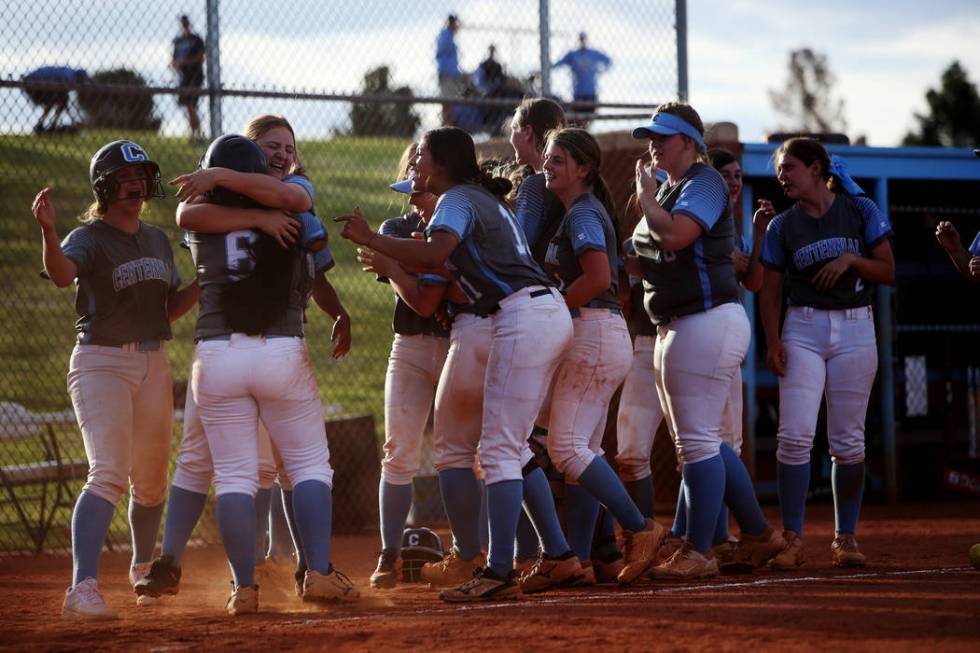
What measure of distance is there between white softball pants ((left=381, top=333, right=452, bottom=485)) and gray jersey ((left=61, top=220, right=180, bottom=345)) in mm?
1106

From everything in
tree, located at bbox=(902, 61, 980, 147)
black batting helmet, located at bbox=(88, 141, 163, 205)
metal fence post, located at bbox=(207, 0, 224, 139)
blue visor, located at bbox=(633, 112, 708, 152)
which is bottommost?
black batting helmet, located at bbox=(88, 141, 163, 205)

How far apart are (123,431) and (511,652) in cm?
214

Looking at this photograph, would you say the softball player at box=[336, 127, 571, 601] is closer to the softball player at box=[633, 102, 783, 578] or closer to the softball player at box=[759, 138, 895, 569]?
the softball player at box=[633, 102, 783, 578]

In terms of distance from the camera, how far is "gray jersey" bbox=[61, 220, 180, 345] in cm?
559

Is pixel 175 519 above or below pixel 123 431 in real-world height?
below

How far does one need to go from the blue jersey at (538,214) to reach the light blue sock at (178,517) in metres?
1.81

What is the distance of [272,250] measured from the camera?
5258mm

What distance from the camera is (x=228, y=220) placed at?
5.18 m

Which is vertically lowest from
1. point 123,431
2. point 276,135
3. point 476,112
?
point 123,431

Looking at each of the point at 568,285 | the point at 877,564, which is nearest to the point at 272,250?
the point at 568,285

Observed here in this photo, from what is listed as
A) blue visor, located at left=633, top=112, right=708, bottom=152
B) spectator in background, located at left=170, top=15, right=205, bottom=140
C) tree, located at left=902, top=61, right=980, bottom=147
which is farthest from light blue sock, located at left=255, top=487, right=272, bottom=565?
tree, located at left=902, top=61, right=980, bottom=147

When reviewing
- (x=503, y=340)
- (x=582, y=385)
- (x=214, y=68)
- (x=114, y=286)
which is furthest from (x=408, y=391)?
(x=214, y=68)

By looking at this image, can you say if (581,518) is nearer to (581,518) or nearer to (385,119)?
(581,518)

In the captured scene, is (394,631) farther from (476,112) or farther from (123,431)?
(476,112)
